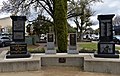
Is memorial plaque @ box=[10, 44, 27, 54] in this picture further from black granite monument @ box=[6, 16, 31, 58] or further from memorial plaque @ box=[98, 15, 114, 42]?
memorial plaque @ box=[98, 15, 114, 42]

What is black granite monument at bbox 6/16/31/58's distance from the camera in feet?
47.0

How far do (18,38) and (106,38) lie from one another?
4.96 meters

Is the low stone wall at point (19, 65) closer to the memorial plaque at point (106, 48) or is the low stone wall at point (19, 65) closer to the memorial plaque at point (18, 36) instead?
the memorial plaque at point (18, 36)

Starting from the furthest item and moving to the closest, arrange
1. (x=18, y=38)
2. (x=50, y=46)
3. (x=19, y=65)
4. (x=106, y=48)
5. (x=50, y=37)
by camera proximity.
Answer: (x=50, y=37), (x=50, y=46), (x=18, y=38), (x=106, y=48), (x=19, y=65)

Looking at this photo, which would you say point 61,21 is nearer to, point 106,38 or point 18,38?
point 18,38

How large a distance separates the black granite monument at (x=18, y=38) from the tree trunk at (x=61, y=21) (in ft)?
11.6

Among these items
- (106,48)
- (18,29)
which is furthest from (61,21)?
(106,48)

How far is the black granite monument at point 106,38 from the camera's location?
553 inches

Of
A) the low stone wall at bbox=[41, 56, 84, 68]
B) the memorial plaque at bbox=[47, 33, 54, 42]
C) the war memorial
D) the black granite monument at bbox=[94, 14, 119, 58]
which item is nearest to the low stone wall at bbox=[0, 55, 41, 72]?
the war memorial

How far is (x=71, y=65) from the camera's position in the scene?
Answer: 1477 cm

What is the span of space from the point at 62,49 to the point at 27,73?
5.86 meters

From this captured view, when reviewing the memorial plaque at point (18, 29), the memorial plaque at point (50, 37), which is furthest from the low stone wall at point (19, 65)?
the memorial plaque at point (50, 37)

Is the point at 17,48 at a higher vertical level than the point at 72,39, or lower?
lower

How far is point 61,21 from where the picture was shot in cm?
1772
